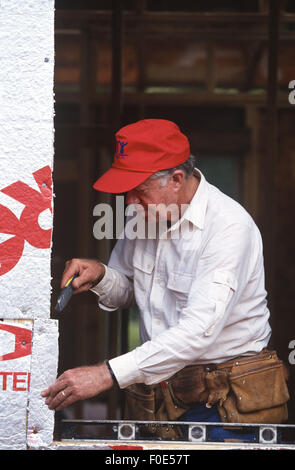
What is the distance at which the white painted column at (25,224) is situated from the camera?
197 centimetres

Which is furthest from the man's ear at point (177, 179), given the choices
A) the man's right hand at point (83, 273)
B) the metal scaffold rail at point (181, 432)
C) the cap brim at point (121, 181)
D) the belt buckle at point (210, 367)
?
the metal scaffold rail at point (181, 432)

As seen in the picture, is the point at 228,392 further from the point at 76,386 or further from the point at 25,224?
the point at 25,224

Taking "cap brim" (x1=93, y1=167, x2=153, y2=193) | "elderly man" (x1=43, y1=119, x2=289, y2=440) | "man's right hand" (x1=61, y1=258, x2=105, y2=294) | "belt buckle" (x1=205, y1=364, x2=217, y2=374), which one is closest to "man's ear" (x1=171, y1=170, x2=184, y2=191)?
"elderly man" (x1=43, y1=119, x2=289, y2=440)

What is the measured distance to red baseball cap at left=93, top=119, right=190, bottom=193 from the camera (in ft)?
7.49

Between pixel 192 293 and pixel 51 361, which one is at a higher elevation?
pixel 192 293

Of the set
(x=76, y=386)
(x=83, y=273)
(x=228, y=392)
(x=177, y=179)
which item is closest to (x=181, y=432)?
(x=76, y=386)

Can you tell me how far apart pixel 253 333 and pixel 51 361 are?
85 cm

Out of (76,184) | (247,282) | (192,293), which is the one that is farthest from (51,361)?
(76,184)

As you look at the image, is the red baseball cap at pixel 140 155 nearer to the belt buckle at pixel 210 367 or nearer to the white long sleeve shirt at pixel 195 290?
the white long sleeve shirt at pixel 195 290

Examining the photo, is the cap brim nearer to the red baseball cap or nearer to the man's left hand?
the red baseball cap

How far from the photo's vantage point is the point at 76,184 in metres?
5.88

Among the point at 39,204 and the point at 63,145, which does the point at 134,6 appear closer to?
the point at 63,145

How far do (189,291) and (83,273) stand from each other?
447 millimetres
